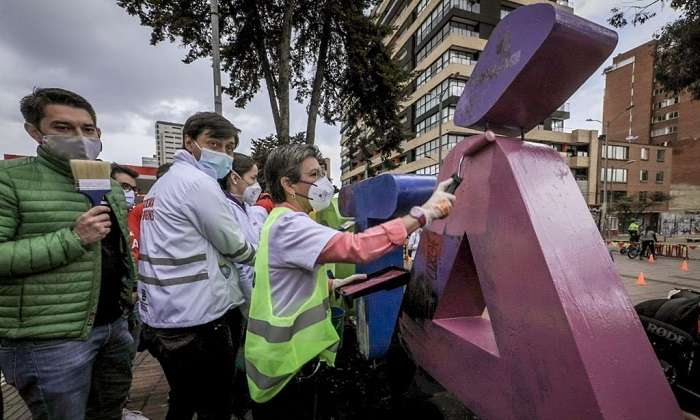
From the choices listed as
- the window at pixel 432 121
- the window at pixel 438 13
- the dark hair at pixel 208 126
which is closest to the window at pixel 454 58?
the window at pixel 438 13

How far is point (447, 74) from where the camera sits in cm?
3103

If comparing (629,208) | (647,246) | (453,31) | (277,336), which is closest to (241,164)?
(277,336)

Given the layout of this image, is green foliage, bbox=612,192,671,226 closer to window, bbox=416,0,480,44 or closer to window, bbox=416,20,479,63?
window, bbox=416,20,479,63

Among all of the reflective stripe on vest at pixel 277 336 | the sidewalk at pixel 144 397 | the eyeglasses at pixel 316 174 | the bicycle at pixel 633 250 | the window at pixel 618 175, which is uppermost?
the window at pixel 618 175

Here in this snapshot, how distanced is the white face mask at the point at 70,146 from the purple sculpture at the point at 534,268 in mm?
1874

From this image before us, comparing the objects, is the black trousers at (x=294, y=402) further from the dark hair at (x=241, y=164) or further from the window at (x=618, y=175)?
the window at (x=618, y=175)

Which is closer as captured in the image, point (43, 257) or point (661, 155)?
point (43, 257)

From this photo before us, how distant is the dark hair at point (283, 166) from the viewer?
1784mm

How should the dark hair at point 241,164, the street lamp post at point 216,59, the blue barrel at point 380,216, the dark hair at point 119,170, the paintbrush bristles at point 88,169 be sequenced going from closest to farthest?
1. the paintbrush bristles at point 88,169
2. the blue barrel at point 380,216
3. the dark hair at point 241,164
4. the dark hair at point 119,170
5. the street lamp post at point 216,59

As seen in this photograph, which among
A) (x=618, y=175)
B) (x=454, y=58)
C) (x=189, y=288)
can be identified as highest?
(x=454, y=58)

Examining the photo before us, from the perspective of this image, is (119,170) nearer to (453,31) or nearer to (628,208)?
(453,31)

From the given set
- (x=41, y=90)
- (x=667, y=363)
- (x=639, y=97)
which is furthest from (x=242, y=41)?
(x=639, y=97)

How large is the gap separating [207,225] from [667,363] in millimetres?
2740

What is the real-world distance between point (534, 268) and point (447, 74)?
33487 millimetres
